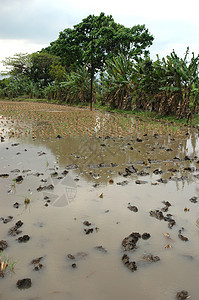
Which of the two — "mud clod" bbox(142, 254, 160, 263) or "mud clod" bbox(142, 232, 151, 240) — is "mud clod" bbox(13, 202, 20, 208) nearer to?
"mud clod" bbox(142, 232, 151, 240)

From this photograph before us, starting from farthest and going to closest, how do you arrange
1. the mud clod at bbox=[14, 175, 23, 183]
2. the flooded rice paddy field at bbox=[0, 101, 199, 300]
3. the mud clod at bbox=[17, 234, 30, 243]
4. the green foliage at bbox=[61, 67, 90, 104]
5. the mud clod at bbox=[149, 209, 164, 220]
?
the green foliage at bbox=[61, 67, 90, 104], the mud clod at bbox=[14, 175, 23, 183], the mud clod at bbox=[149, 209, 164, 220], the mud clod at bbox=[17, 234, 30, 243], the flooded rice paddy field at bbox=[0, 101, 199, 300]

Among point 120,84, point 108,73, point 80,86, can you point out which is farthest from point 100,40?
point 120,84

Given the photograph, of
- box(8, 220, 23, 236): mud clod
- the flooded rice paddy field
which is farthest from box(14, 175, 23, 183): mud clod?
box(8, 220, 23, 236): mud clod

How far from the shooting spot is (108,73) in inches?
716

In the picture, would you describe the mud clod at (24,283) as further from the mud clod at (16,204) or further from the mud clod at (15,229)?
the mud clod at (16,204)

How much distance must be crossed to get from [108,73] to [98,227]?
1678cm

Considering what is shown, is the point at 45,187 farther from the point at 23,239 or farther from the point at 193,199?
the point at 193,199

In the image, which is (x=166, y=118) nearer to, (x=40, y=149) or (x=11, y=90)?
(x=40, y=149)

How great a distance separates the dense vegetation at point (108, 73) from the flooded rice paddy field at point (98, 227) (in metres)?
7.43

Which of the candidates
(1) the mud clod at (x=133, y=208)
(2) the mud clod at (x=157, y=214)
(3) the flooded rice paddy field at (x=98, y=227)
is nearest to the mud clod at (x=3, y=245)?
(3) the flooded rice paddy field at (x=98, y=227)

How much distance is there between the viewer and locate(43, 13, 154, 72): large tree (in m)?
25.5

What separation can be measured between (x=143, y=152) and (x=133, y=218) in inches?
128

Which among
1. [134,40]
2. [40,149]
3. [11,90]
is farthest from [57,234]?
[11,90]

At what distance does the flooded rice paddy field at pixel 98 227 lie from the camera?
6.24 feet
